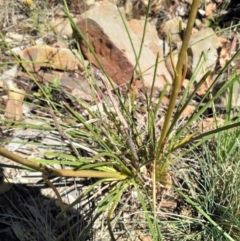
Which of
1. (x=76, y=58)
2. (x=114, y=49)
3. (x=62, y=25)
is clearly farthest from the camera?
(x=62, y=25)

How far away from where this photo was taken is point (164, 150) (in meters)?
1.36

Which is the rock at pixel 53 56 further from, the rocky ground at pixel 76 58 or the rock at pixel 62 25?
the rock at pixel 62 25

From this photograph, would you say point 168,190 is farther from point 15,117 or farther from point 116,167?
point 15,117

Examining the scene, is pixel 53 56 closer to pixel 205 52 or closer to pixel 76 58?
pixel 76 58

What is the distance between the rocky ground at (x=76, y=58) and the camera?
1.48 meters

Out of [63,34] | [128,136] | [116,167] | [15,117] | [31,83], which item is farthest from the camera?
[63,34]

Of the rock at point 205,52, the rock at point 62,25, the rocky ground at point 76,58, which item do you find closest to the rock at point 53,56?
the rocky ground at point 76,58

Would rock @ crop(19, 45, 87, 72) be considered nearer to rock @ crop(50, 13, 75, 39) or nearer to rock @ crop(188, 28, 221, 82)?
rock @ crop(50, 13, 75, 39)

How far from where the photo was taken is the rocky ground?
4.85ft

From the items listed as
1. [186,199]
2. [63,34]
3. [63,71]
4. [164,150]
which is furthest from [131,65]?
[186,199]

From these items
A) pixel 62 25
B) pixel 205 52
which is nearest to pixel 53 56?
pixel 62 25

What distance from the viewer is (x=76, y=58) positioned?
5.66ft

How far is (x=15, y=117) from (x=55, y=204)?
16.5 inches

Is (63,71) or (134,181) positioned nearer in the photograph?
(134,181)
